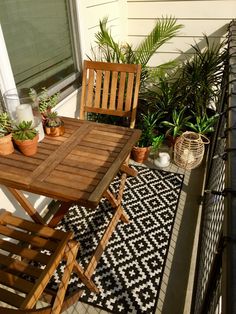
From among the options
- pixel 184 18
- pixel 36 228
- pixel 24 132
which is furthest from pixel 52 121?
pixel 184 18

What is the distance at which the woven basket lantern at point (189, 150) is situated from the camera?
252cm

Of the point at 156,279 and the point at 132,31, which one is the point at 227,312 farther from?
the point at 132,31

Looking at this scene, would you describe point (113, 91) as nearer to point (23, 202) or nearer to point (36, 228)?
point (23, 202)

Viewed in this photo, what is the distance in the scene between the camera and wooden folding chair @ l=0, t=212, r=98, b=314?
107 cm

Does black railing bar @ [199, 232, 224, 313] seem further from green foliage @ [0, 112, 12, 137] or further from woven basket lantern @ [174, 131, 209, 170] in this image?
woven basket lantern @ [174, 131, 209, 170]

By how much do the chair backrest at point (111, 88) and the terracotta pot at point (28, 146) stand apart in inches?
34.0

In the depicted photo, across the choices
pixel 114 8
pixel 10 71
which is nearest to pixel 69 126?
pixel 10 71

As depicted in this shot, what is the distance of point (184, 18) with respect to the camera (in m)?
2.77

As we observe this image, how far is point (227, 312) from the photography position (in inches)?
17.6

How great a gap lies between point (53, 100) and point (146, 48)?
159 cm

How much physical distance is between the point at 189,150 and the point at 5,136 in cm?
174

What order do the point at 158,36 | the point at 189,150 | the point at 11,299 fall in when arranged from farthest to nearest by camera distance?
the point at 158,36 < the point at 189,150 < the point at 11,299

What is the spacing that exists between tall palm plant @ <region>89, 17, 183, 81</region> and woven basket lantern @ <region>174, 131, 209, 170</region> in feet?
2.74

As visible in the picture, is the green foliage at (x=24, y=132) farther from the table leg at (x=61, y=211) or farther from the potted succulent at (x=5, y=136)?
the table leg at (x=61, y=211)
